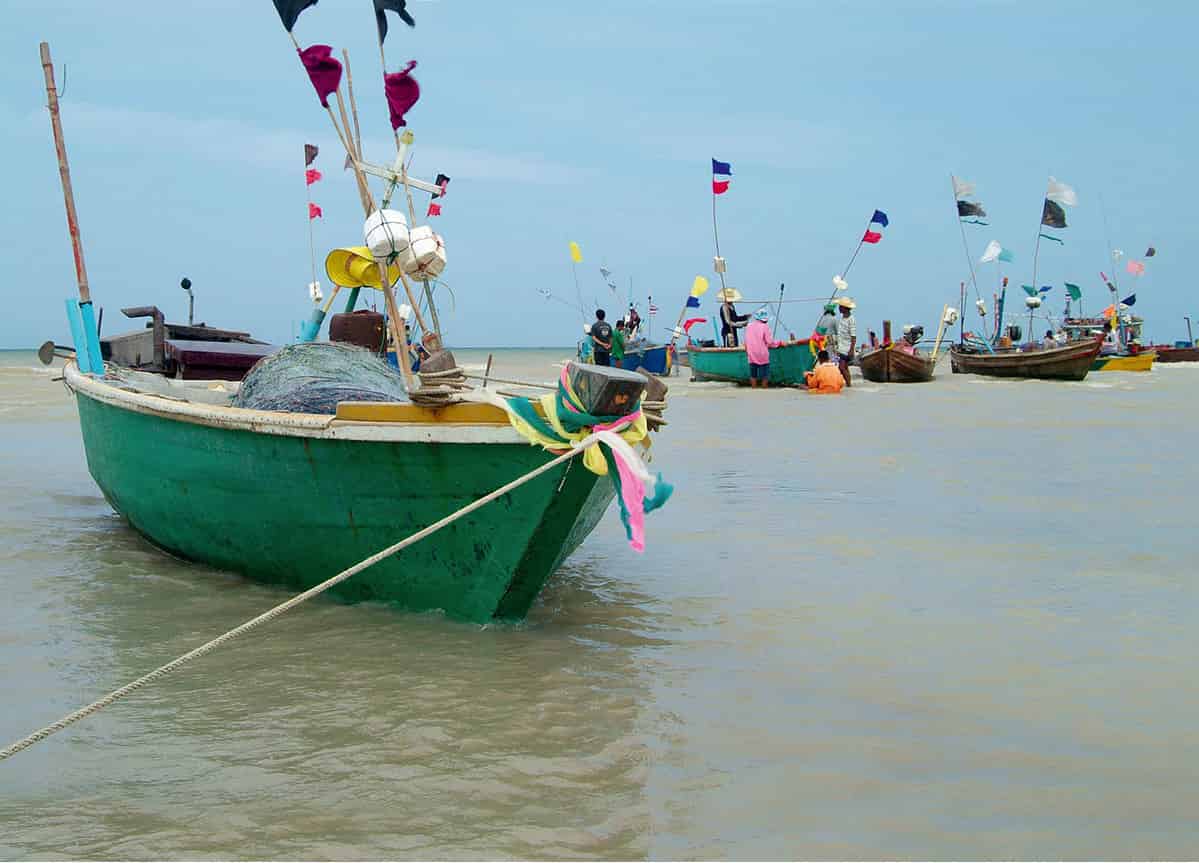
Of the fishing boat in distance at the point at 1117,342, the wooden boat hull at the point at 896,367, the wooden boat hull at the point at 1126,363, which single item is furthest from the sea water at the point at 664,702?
the wooden boat hull at the point at 1126,363

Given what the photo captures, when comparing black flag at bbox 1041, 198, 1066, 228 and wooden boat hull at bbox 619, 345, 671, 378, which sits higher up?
black flag at bbox 1041, 198, 1066, 228

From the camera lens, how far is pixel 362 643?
4395 mm

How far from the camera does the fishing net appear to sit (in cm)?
536

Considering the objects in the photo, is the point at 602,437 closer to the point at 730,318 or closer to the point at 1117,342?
the point at 730,318

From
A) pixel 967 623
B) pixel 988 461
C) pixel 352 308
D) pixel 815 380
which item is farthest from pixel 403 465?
pixel 815 380

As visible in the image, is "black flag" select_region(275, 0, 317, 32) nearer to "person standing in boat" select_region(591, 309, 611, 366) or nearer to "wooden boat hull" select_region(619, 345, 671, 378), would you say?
"person standing in boat" select_region(591, 309, 611, 366)

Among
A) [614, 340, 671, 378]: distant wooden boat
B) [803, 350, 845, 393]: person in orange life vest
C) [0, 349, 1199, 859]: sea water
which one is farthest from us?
[614, 340, 671, 378]: distant wooden boat

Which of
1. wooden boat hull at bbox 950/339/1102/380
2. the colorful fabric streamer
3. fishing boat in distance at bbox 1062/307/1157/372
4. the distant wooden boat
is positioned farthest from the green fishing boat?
fishing boat in distance at bbox 1062/307/1157/372

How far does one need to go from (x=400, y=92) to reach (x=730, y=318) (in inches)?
742

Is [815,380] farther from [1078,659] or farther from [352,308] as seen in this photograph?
[1078,659]

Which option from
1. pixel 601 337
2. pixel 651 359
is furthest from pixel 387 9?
pixel 651 359

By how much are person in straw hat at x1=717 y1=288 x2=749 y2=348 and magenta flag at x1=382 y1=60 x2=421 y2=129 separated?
1854cm

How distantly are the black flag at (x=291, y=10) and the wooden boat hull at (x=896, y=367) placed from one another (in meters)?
20.0

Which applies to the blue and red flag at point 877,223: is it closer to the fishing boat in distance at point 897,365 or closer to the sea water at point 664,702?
the fishing boat in distance at point 897,365
